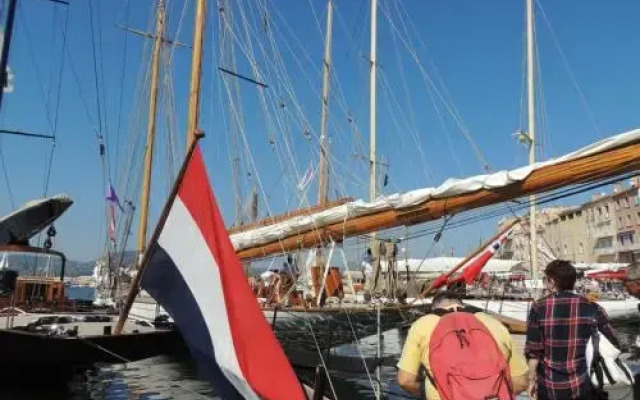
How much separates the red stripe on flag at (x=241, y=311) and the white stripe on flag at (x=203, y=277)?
0.16 feet

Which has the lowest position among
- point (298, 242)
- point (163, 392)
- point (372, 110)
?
point (163, 392)

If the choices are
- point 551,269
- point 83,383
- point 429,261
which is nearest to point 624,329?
point 429,261

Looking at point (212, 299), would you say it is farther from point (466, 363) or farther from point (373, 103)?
point (373, 103)

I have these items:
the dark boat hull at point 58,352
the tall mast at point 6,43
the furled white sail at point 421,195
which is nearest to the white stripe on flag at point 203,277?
the furled white sail at point 421,195

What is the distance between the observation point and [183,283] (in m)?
5.05

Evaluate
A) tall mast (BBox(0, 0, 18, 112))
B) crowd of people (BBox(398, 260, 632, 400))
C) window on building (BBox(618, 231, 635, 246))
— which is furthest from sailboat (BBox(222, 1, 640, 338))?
window on building (BBox(618, 231, 635, 246))

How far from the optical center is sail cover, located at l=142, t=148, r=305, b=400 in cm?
430

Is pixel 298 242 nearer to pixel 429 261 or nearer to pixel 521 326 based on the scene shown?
pixel 521 326

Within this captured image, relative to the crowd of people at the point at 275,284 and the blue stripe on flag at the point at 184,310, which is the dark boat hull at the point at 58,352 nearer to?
the crowd of people at the point at 275,284

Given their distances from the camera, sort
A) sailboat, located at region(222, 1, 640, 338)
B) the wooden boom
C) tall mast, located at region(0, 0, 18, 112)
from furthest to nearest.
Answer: tall mast, located at region(0, 0, 18, 112) < sailboat, located at region(222, 1, 640, 338) < the wooden boom

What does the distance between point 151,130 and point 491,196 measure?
22290mm

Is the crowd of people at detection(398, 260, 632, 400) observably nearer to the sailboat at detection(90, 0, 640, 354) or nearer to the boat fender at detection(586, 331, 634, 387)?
the boat fender at detection(586, 331, 634, 387)

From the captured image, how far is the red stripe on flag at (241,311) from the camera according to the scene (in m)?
4.25

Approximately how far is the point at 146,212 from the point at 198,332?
74.8ft
